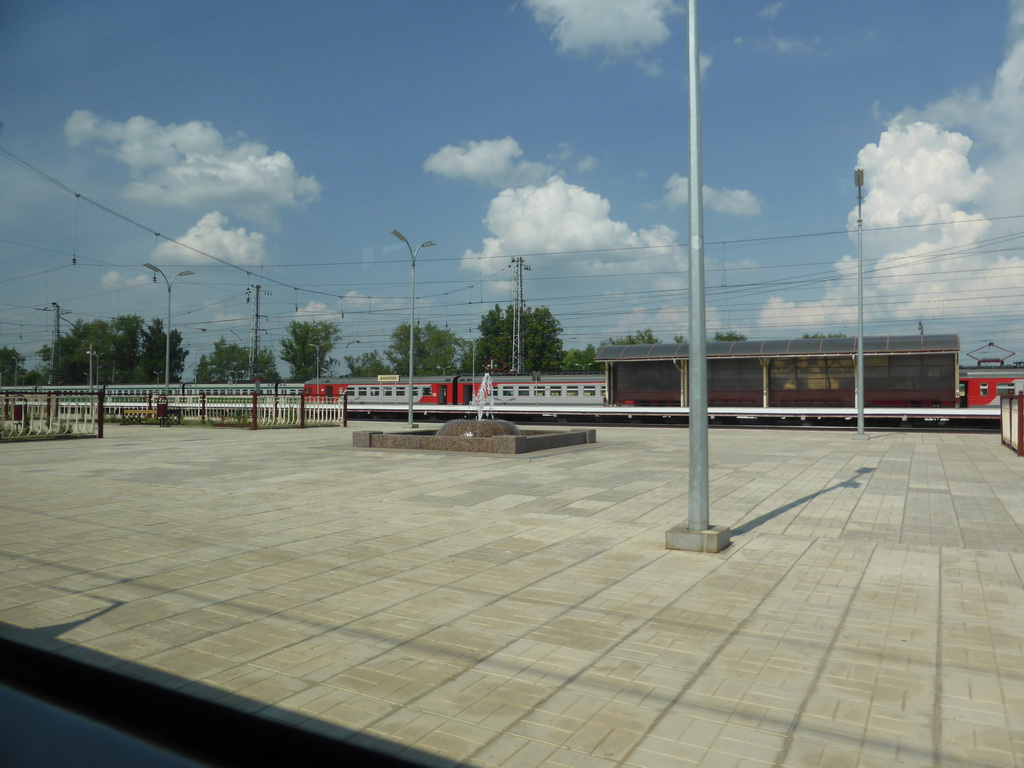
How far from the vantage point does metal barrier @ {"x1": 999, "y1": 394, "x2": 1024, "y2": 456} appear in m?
16.5

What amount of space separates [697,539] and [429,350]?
98007 millimetres

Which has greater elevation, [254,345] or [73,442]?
[254,345]

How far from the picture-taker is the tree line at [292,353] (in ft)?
255

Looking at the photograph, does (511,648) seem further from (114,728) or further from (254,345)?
(254,345)

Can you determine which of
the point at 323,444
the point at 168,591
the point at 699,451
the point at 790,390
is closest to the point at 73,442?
the point at 323,444

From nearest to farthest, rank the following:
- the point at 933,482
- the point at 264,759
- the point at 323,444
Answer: the point at 264,759 → the point at 933,482 → the point at 323,444

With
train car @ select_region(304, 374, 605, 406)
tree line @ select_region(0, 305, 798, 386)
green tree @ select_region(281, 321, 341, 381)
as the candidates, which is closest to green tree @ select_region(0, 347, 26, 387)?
tree line @ select_region(0, 305, 798, 386)

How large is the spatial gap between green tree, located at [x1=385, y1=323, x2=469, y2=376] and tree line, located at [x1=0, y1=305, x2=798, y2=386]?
124mm

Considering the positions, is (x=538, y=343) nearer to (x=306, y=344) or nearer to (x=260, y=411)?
(x=306, y=344)

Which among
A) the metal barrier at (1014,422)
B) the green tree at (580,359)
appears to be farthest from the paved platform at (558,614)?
the green tree at (580,359)

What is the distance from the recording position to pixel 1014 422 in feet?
59.5

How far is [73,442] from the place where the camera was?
21109 mm

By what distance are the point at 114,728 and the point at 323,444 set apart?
55.0 feet

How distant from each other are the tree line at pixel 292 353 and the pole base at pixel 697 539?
198 feet
